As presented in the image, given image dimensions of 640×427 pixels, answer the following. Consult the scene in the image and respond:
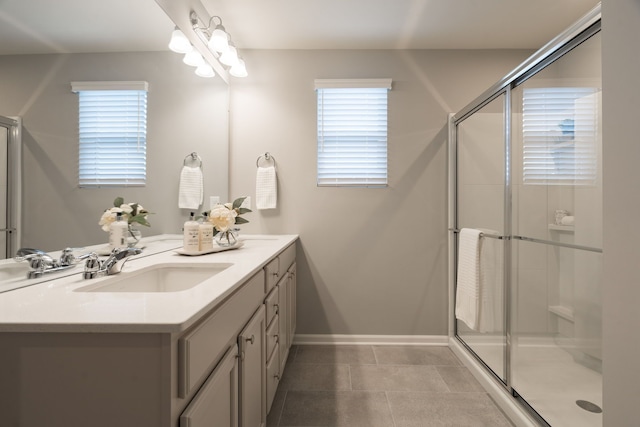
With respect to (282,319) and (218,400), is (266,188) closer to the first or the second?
(282,319)

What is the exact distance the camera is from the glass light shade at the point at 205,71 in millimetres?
1923

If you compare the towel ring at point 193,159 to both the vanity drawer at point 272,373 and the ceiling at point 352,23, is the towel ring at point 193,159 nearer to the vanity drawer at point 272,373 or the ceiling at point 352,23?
the ceiling at point 352,23

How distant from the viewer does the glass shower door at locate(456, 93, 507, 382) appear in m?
1.81

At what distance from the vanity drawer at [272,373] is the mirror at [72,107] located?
85 centimetres

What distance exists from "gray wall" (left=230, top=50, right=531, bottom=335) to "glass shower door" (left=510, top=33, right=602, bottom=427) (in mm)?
705

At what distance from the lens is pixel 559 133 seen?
1755 mm

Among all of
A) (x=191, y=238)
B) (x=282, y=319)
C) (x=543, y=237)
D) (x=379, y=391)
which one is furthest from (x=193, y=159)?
(x=543, y=237)

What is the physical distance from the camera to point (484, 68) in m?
2.44

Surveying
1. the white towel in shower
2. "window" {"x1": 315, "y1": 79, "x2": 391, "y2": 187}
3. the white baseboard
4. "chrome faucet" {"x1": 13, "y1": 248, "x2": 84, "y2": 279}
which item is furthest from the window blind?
"chrome faucet" {"x1": 13, "y1": 248, "x2": 84, "y2": 279}

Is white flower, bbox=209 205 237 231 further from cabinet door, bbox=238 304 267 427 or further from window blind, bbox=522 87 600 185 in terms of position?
window blind, bbox=522 87 600 185

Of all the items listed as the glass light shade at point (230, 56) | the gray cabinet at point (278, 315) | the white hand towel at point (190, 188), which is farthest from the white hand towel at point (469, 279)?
the glass light shade at point (230, 56)

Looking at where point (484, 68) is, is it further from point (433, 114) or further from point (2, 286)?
point (2, 286)

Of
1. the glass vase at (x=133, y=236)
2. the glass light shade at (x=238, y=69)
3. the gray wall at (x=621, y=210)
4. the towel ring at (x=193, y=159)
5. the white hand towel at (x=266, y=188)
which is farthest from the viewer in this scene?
the white hand towel at (x=266, y=188)

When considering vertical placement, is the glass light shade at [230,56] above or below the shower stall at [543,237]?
above
